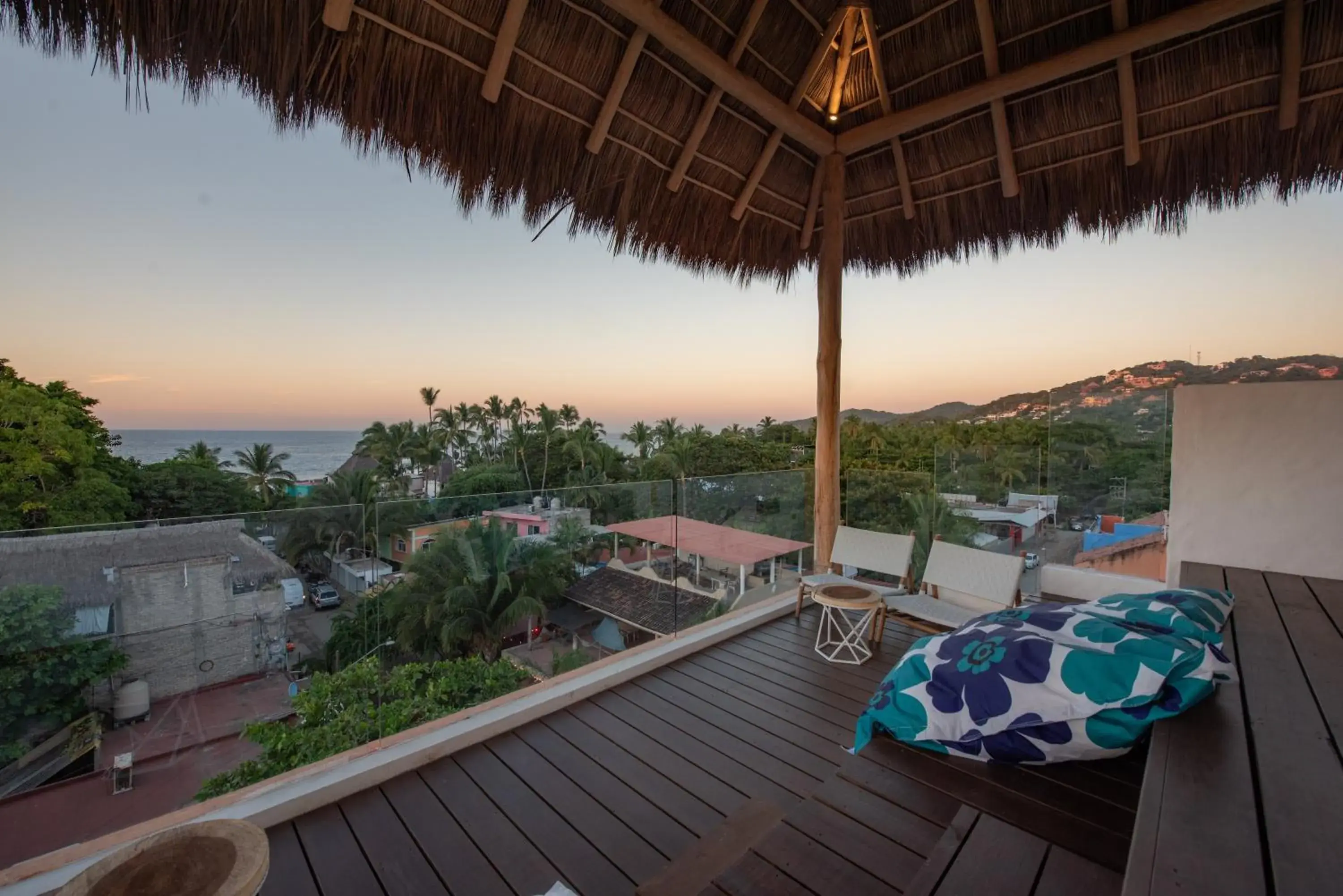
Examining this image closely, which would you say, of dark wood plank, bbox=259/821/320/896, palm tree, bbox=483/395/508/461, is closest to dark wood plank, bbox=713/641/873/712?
dark wood plank, bbox=259/821/320/896

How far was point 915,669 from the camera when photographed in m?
1.79

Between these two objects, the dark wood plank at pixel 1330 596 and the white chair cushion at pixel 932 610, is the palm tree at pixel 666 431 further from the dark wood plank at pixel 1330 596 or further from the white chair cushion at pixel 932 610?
the dark wood plank at pixel 1330 596

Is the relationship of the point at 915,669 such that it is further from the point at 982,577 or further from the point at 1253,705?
the point at 982,577

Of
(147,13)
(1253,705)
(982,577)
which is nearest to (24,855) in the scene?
(147,13)

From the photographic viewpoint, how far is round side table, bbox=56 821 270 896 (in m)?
1.03

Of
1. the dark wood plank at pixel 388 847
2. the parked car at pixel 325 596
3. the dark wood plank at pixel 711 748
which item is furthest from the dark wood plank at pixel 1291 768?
the parked car at pixel 325 596

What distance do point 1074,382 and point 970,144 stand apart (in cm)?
227

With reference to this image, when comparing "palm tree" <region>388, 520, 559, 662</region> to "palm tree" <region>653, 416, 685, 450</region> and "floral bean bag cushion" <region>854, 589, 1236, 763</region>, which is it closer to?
"floral bean bag cushion" <region>854, 589, 1236, 763</region>

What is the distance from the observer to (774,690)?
2.79 metres

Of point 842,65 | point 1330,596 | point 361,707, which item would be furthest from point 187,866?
point 842,65

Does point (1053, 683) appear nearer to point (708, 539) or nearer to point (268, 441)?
point (708, 539)

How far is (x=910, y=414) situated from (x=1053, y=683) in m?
17.4

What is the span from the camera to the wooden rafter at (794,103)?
3326 mm

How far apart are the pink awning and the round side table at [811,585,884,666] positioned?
720 millimetres
